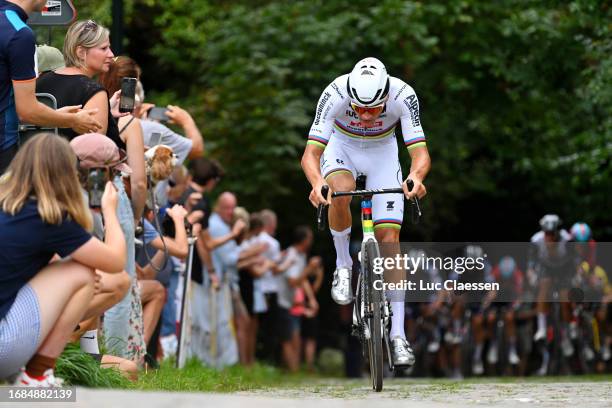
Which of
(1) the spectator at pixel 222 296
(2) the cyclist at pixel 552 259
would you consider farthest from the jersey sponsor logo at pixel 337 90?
(2) the cyclist at pixel 552 259

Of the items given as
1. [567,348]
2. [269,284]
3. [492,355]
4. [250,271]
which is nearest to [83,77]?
[250,271]

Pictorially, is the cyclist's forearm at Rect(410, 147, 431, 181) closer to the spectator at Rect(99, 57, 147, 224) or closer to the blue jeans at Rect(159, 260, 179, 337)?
the spectator at Rect(99, 57, 147, 224)

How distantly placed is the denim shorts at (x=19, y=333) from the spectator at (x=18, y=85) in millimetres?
1527

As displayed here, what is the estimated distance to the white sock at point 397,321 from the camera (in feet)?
33.6

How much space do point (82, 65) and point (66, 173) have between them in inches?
106

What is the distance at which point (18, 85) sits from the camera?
833 cm

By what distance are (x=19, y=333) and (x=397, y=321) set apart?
387cm

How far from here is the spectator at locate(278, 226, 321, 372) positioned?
63.8 ft

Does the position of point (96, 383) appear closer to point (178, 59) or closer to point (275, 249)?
point (275, 249)

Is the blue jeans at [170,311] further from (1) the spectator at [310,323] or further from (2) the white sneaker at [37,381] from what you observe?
(1) the spectator at [310,323]

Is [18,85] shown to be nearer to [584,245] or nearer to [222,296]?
[222,296]

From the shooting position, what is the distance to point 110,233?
755 cm

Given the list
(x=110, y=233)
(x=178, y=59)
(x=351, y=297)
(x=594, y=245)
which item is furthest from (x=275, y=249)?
(x=110, y=233)

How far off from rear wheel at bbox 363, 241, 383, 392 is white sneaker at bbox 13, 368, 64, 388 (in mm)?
2966
